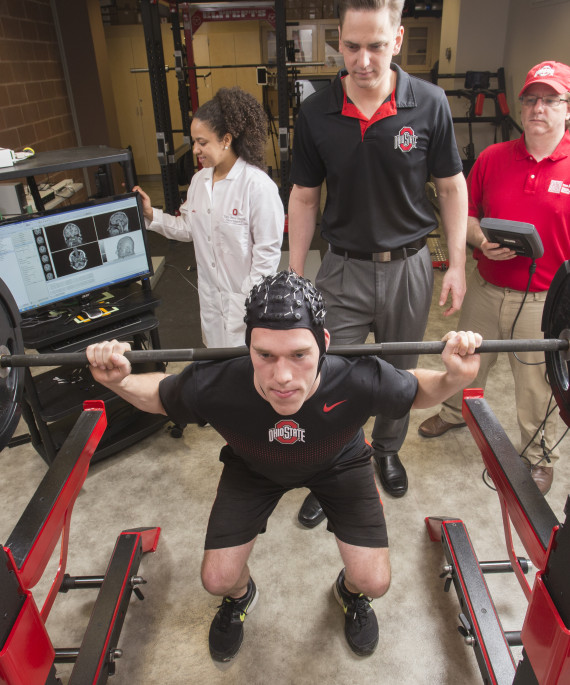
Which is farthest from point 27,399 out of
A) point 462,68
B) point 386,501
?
point 462,68

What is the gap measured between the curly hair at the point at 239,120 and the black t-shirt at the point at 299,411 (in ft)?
3.69

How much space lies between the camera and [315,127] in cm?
182

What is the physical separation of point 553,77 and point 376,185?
0.71 metres

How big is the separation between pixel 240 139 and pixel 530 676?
79.5 inches

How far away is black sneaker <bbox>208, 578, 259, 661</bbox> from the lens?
172 cm

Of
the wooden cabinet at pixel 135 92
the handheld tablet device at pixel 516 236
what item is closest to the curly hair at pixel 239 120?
the handheld tablet device at pixel 516 236

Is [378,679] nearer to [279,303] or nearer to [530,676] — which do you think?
[530,676]

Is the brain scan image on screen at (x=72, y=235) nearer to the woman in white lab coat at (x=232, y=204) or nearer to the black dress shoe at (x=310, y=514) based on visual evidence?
the woman in white lab coat at (x=232, y=204)

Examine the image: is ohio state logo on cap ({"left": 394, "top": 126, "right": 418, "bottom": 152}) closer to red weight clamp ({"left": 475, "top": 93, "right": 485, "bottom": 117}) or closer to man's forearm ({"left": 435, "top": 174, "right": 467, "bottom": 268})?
man's forearm ({"left": 435, "top": 174, "right": 467, "bottom": 268})

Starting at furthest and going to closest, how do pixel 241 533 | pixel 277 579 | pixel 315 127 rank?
pixel 277 579
pixel 315 127
pixel 241 533

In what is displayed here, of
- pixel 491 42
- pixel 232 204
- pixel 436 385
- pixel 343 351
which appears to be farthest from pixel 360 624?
pixel 491 42

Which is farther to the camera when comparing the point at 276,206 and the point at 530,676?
the point at 276,206

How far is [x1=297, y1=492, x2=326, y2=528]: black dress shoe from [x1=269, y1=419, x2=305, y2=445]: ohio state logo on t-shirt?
808mm

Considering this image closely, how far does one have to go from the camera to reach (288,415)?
4.80ft
